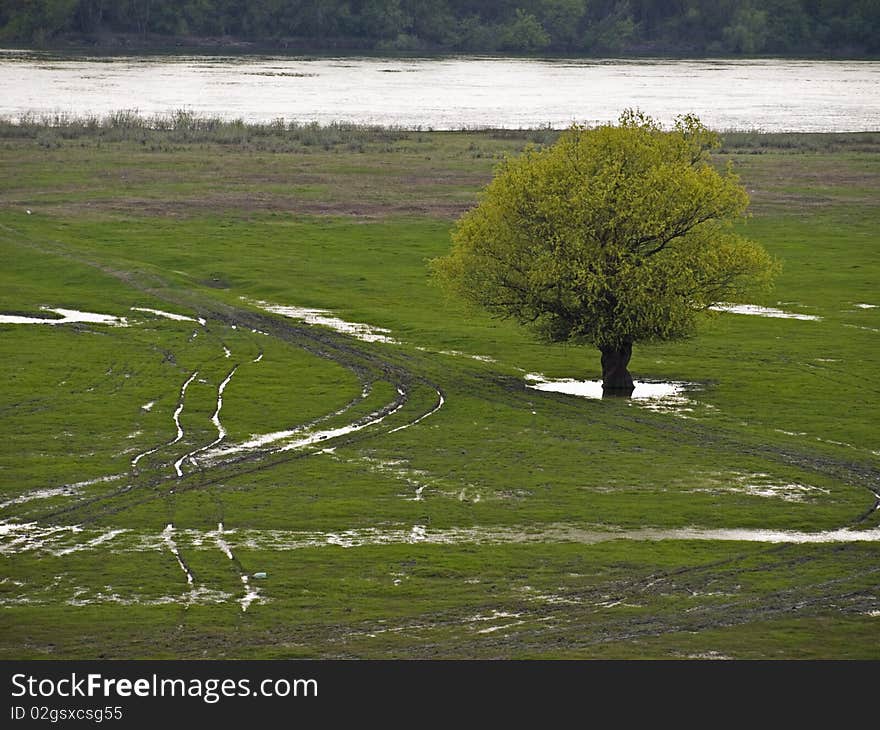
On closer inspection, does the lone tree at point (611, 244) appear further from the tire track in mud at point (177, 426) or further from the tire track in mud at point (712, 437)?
the tire track in mud at point (177, 426)

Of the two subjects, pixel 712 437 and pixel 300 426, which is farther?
pixel 300 426

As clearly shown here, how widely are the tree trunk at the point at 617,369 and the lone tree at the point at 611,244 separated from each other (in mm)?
47

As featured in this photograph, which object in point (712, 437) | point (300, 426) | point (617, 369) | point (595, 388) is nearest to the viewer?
point (712, 437)

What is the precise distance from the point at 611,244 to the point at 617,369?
4.49m

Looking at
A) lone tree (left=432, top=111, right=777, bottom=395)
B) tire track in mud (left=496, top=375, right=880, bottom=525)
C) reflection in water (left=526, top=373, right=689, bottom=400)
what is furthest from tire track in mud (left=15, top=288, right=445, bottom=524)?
lone tree (left=432, top=111, right=777, bottom=395)

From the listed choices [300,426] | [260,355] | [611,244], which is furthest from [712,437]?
[260,355]

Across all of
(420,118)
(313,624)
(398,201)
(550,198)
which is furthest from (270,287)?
(420,118)

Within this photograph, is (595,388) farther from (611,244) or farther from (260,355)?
(260,355)

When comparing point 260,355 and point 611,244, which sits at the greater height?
point 611,244

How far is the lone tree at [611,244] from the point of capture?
163 ft

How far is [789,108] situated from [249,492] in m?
156

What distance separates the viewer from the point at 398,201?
96812mm

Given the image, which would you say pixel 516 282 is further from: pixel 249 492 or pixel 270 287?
pixel 270 287

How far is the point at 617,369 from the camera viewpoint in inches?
2035
